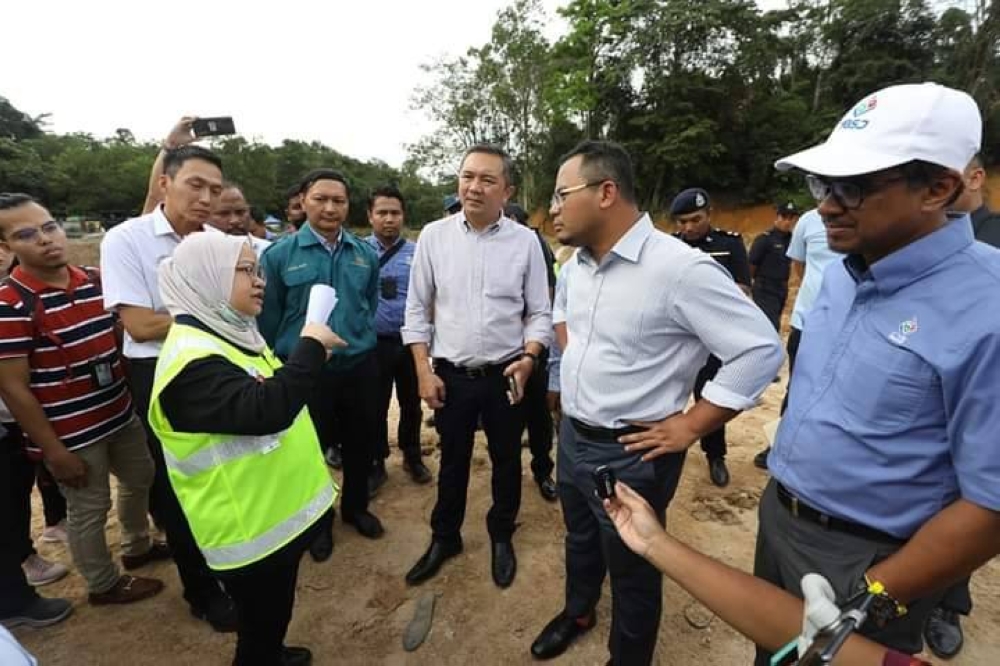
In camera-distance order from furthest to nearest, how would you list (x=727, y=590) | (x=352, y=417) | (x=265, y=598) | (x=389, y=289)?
1. (x=389, y=289)
2. (x=352, y=417)
3. (x=265, y=598)
4. (x=727, y=590)

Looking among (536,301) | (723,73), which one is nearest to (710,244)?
(536,301)

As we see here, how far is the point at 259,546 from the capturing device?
1613 millimetres

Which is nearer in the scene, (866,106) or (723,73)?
(866,106)

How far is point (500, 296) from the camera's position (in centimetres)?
260

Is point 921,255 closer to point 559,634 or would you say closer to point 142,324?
point 559,634

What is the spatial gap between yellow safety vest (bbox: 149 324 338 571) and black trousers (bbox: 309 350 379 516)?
1.30m

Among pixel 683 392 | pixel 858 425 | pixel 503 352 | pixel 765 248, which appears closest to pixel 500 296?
pixel 503 352

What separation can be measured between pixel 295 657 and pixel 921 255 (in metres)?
2.89

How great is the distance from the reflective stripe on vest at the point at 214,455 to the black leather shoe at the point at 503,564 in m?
1.74

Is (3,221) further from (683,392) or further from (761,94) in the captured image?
(761,94)

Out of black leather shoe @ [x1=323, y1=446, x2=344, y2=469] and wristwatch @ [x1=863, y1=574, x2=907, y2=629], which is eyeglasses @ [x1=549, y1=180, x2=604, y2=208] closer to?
wristwatch @ [x1=863, y1=574, x2=907, y2=629]

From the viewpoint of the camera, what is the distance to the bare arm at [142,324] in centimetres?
218

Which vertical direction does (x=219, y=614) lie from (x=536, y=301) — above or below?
below

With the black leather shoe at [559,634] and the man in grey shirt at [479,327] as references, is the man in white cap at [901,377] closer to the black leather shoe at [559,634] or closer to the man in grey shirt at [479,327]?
the black leather shoe at [559,634]
